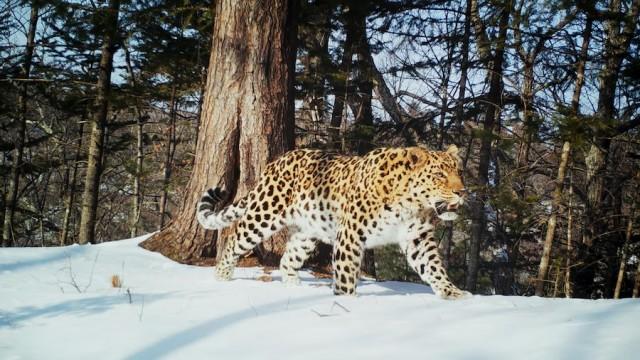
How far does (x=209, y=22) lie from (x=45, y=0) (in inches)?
128

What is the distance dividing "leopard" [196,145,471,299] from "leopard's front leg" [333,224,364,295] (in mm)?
11

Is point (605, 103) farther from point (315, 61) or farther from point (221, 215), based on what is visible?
point (221, 215)

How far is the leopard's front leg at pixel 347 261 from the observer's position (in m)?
5.91

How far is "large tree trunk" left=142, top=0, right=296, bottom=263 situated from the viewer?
792 centimetres

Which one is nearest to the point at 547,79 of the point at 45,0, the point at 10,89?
the point at 45,0

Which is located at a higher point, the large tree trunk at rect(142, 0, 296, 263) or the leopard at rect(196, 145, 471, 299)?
the large tree trunk at rect(142, 0, 296, 263)

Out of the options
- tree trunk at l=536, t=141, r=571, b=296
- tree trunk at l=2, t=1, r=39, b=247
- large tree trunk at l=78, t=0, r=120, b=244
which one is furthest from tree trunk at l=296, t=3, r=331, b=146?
tree trunk at l=2, t=1, r=39, b=247

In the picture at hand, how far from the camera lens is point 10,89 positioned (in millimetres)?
15500

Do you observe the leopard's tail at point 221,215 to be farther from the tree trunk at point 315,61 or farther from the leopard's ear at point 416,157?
the tree trunk at point 315,61

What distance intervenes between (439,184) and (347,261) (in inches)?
51.7

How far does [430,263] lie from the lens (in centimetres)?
623

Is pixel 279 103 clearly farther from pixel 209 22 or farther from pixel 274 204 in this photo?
pixel 209 22

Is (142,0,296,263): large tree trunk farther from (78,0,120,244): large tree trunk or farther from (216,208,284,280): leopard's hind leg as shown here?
(78,0,120,244): large tree trunk

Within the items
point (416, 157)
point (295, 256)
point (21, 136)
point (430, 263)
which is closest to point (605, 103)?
point (416, 157)
